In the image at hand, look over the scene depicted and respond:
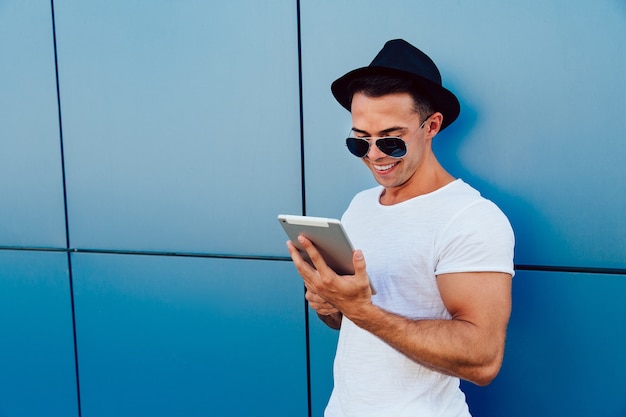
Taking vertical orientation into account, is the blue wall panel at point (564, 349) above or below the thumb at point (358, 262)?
below

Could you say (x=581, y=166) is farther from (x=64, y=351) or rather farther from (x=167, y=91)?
(x=64, y=351)

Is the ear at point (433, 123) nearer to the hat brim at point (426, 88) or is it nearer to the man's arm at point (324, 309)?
the hat brim at point (426, 88)

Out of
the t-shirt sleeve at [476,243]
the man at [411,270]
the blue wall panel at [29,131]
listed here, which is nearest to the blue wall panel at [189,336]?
the blue wall panel at [29,131]

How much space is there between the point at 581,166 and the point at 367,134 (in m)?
0.75

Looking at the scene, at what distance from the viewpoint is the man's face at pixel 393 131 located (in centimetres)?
139

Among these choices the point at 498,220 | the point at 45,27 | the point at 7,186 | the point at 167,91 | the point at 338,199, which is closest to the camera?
the point at 498,220

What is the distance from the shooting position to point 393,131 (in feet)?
4.58

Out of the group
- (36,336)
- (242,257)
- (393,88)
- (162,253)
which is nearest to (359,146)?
(393,88)

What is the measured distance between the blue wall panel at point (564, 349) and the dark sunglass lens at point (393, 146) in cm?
70

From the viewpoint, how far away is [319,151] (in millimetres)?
2004

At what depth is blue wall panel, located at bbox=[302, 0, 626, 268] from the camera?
1.56m

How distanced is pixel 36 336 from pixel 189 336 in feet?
3.43

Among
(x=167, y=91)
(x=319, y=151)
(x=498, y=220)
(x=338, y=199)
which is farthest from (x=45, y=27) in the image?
(x=498, y=220)

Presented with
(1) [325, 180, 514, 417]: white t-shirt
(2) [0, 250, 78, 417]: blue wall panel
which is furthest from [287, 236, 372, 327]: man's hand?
(2) [0, 250, 78, 417]: blue wall panel
